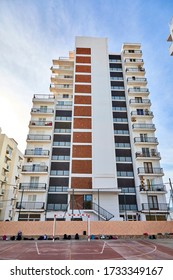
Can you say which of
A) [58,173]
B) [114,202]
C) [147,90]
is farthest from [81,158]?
[147,90]

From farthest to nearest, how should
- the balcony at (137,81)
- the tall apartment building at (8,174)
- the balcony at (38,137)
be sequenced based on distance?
the tall apartment building at (8,174)
the balcony at (137,81)
the balcony at (38,137)

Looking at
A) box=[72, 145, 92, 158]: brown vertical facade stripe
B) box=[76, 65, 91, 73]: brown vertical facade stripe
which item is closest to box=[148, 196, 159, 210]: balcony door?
box=[72, 145, 92, 158]: brown vertical facade stripe

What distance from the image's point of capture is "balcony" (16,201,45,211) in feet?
84.2

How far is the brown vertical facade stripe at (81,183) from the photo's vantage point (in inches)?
1059

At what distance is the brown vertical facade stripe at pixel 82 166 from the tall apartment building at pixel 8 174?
62.6 ft

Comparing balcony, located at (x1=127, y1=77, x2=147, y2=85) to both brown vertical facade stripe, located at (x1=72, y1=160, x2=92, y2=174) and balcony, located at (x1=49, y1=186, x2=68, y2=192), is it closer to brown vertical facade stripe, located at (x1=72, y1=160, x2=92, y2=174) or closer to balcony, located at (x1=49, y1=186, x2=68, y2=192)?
brown vertical facade stripe, located at (x1=72, y1=160, x2=92, y2=174)

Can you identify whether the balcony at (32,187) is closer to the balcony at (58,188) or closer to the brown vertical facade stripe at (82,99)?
the balcony at (58,188)

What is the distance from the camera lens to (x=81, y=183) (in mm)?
27172

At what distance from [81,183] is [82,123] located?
34.2 feet

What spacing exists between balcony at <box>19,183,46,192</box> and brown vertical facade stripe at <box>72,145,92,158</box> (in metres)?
6.57

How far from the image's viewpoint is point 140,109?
34312 mm

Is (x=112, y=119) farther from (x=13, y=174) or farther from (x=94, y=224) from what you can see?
(x=13, y=174)

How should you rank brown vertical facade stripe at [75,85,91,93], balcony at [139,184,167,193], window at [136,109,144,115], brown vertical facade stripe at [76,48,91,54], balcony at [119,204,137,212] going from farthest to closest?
brown vertical facade stripe at [76,48,91,54] < brown vertical facade stripe at [75,85,91,93] < window at [136,109,144,115] < balcony at [139,184,167,193] < balcony at [119,204,137,212]

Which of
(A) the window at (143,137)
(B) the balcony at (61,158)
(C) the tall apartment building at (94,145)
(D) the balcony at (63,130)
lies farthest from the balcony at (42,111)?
(A) the window at (143,137)
